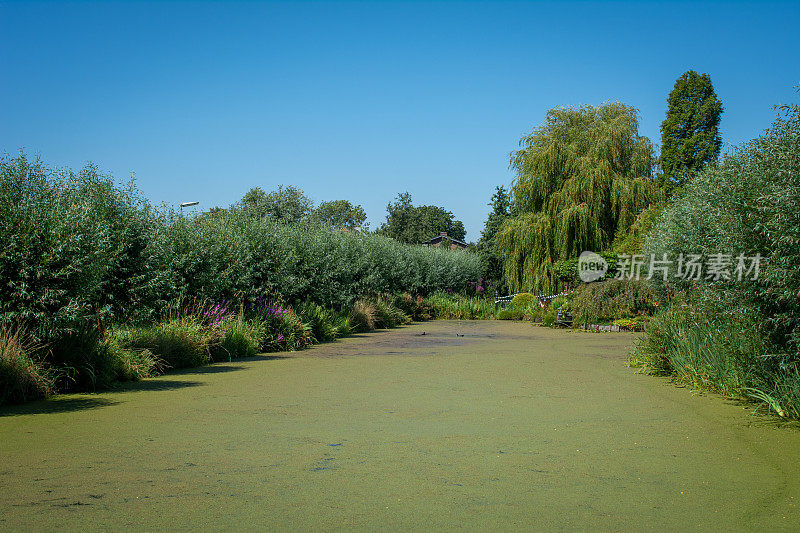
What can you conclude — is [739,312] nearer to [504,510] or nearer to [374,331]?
[504,510]

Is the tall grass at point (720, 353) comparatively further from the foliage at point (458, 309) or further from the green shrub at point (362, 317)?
the foliage at point (458, 309)

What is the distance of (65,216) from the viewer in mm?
7195

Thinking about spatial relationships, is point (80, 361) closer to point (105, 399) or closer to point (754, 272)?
point (105, 399)

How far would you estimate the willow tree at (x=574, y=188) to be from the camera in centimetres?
2069

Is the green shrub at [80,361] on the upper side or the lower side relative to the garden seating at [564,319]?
lower

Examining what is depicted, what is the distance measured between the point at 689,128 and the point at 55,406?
84.8ft

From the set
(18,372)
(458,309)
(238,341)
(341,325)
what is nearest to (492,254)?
(458,309)

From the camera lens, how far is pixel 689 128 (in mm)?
25672

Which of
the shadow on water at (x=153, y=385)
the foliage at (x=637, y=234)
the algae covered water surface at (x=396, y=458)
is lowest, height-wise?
the shadow on water at (x=153, y=385)

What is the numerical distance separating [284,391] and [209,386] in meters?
1.12

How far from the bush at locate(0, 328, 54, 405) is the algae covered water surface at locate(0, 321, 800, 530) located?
0.31m

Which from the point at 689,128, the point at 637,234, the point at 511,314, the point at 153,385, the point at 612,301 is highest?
the point at 689,128

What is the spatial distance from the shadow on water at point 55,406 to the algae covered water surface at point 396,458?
3cm

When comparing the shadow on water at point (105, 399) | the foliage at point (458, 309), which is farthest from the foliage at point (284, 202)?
the shadow on water at point (105, 399)
